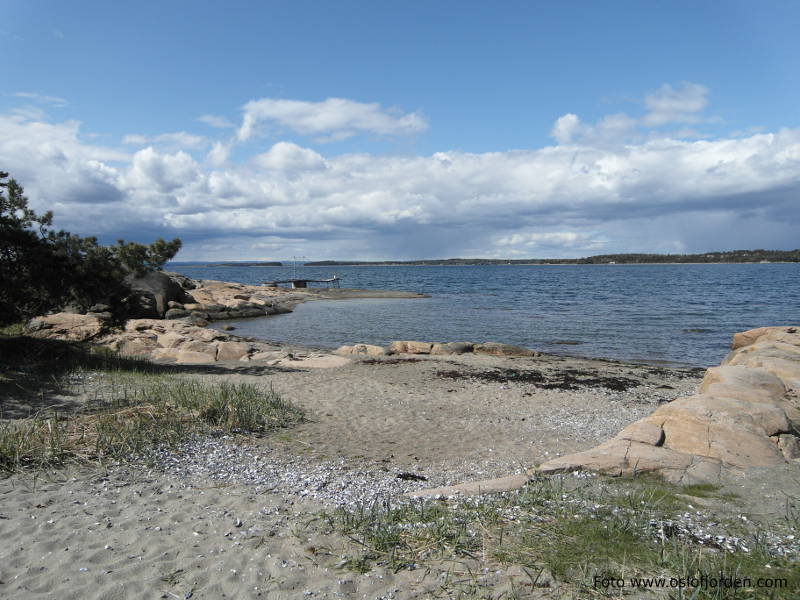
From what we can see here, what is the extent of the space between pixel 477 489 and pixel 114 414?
6100mm

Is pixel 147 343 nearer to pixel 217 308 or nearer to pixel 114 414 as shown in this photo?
pixel 114 414

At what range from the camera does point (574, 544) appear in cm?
430

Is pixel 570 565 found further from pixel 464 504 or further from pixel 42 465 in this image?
pixel 42 465

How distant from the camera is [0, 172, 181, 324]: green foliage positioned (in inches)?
480

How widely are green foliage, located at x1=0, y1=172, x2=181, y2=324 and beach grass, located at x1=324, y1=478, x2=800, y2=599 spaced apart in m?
11.3

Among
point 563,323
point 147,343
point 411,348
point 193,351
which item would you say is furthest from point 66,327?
point 563,323

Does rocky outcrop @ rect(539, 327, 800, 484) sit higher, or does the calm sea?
rocky outcrop @ rect(539, 327, 800, 484)

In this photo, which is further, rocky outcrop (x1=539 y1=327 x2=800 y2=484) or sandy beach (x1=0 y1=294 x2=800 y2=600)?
rocky outcrop (x1=539 y1=327 x2=800 y2=484)

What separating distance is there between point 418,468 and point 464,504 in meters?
2.31

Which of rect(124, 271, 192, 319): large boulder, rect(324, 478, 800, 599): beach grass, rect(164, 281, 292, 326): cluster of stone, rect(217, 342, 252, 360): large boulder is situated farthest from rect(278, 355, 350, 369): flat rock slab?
rect(164, 281, 292, 326): cluster of stone

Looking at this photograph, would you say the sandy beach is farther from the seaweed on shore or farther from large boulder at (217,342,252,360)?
large boulder at (217,342,252,360)

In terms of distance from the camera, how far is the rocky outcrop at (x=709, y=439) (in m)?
6.31

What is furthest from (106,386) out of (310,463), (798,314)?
(798,314)

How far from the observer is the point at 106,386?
36.9 feet
